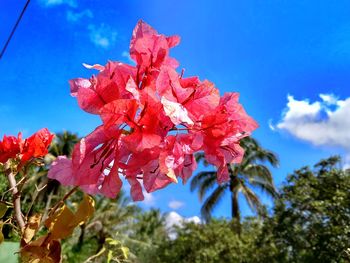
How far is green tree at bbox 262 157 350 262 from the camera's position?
944 centimetres

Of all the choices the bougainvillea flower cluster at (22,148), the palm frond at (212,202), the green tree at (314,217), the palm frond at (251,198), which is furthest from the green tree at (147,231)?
the bougainvillea flower cluster at (22,148)

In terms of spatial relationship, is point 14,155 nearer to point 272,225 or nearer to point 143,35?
point 143,35

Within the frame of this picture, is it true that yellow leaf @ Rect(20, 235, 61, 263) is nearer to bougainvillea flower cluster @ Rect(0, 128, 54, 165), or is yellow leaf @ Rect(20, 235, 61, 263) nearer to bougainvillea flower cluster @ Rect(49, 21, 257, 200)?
bougainvillea flower cluster @ Rect(49, 21, 257, 200)

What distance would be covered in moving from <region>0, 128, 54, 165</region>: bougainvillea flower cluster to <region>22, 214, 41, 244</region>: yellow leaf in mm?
185

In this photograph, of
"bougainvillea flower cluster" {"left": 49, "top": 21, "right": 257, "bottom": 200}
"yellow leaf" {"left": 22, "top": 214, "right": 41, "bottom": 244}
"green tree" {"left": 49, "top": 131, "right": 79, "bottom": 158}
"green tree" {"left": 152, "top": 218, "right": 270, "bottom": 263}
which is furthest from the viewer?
"green tree" {"left": 49, "top": 131, "right": 79, "bottom": 158}

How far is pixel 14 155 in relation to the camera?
2.92 ft

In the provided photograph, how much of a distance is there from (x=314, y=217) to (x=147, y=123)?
35.0 feet

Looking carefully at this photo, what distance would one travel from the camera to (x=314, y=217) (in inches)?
408

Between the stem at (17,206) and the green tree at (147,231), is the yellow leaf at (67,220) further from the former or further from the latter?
the green tree at (147,231)

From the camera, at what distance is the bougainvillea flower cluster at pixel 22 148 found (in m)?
0.88

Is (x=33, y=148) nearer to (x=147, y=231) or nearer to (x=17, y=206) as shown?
(x=17, y=206)

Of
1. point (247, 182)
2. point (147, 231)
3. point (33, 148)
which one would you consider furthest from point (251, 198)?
point (33, 148)

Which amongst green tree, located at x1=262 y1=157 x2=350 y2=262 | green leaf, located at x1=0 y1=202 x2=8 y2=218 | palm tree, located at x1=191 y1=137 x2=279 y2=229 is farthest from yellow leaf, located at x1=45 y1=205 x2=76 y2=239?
palm tree, located at x1=191 y1=137 x2=279 y2=229

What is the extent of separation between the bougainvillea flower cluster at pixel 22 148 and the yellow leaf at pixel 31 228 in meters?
0.19
